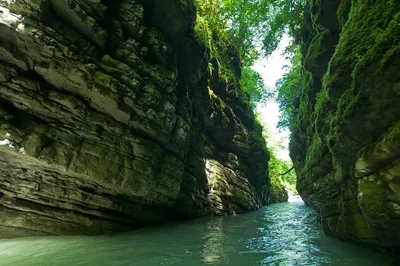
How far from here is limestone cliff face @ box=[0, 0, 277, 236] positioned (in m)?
7.27

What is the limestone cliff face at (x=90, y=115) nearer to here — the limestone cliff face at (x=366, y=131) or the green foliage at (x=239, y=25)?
the green foliage at (x=239, y=25)

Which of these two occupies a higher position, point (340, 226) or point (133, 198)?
point (133, 198)

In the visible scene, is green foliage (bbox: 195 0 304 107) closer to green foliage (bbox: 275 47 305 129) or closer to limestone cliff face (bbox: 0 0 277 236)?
green foliage (bbox: 275 47 305 129)

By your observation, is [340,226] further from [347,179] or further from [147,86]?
[147,86]

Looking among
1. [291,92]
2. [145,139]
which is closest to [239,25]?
[291,92]

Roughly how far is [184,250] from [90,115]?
5.51 m

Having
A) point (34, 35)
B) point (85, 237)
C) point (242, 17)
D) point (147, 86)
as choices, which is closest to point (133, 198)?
point (85, 237)

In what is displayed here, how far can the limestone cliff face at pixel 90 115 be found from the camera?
286 inches

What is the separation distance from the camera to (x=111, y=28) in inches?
369

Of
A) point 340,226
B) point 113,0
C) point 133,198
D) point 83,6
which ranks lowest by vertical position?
point 340,226

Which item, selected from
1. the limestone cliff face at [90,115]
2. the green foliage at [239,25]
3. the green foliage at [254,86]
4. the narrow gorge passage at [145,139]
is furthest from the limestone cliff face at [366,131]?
the green foliage at [254,86]

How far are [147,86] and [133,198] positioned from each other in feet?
15.0

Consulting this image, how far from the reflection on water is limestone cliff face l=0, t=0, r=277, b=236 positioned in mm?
1243

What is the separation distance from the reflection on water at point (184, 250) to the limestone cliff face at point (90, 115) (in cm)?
124
